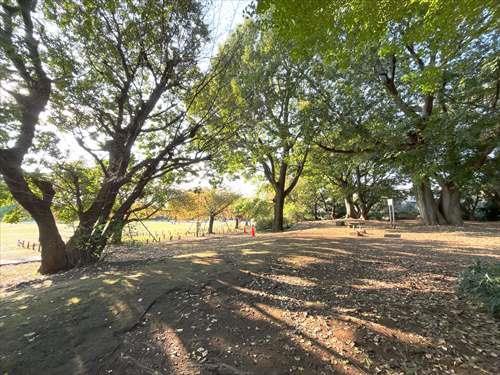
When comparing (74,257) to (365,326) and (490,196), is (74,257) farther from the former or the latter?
(490,196)

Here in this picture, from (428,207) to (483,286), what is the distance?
10.9 m

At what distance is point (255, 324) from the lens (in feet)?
9.42

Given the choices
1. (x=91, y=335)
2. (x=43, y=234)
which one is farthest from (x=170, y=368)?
(x=43, y=234)

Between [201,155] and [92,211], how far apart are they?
136 inches

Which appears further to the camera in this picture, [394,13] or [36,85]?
[36,85]

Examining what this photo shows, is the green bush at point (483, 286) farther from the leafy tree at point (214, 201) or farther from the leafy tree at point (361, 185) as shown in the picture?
the leafy tree at point (214, 201)

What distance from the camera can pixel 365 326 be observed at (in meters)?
2.71

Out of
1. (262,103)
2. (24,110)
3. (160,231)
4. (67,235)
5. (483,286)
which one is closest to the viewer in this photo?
(483,286)

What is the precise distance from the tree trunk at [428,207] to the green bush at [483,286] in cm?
1007

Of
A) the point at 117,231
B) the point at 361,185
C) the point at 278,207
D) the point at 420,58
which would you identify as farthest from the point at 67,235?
the point at 361,185

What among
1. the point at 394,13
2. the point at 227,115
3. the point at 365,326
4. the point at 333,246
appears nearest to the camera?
the point at 365,326

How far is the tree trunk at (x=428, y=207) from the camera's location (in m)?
12.1

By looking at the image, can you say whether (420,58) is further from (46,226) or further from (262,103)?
(46,226)

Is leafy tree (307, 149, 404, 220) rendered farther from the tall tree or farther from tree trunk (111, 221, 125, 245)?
the tall tree
